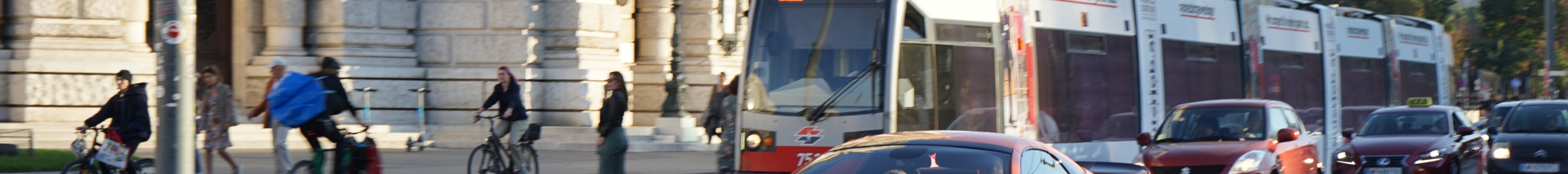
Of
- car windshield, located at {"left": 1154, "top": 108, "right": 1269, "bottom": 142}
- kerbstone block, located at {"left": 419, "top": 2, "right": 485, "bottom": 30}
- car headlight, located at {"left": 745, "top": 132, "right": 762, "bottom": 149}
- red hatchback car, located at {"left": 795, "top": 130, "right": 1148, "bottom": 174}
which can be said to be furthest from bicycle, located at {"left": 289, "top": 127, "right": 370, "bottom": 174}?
kerbstone block, located at {"left": 419, "top": 2, "right": 485, "bottom": 30}

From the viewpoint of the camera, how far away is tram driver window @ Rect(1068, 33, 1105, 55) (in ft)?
45.3

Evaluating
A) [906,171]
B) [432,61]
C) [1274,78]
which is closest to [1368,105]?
[1274,78]

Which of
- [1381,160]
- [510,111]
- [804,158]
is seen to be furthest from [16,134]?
[1381,160]

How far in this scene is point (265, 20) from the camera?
69.7ft

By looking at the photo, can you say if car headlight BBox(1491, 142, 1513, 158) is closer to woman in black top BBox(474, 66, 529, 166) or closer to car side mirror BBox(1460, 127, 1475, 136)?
car side mirror BBox(1460, 127, 1475, 136)

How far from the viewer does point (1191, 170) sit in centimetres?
1231

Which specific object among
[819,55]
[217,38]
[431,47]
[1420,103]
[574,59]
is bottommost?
[1420,103]

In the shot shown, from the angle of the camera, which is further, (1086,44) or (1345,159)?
(1345,159)

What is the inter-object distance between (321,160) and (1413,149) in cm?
821

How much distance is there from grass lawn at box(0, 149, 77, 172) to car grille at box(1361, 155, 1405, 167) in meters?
9.11

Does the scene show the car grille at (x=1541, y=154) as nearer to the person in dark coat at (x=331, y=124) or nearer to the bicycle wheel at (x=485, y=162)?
the bicycle wheel at (x=485, y=162)

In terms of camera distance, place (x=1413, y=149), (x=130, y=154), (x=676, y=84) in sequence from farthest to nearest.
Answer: (x=676, y=84)
(x=1413, y=149)
(x=130, y=154)

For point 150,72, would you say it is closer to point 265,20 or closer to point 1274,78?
point 265,20

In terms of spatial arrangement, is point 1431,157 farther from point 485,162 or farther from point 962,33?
point 485,162
